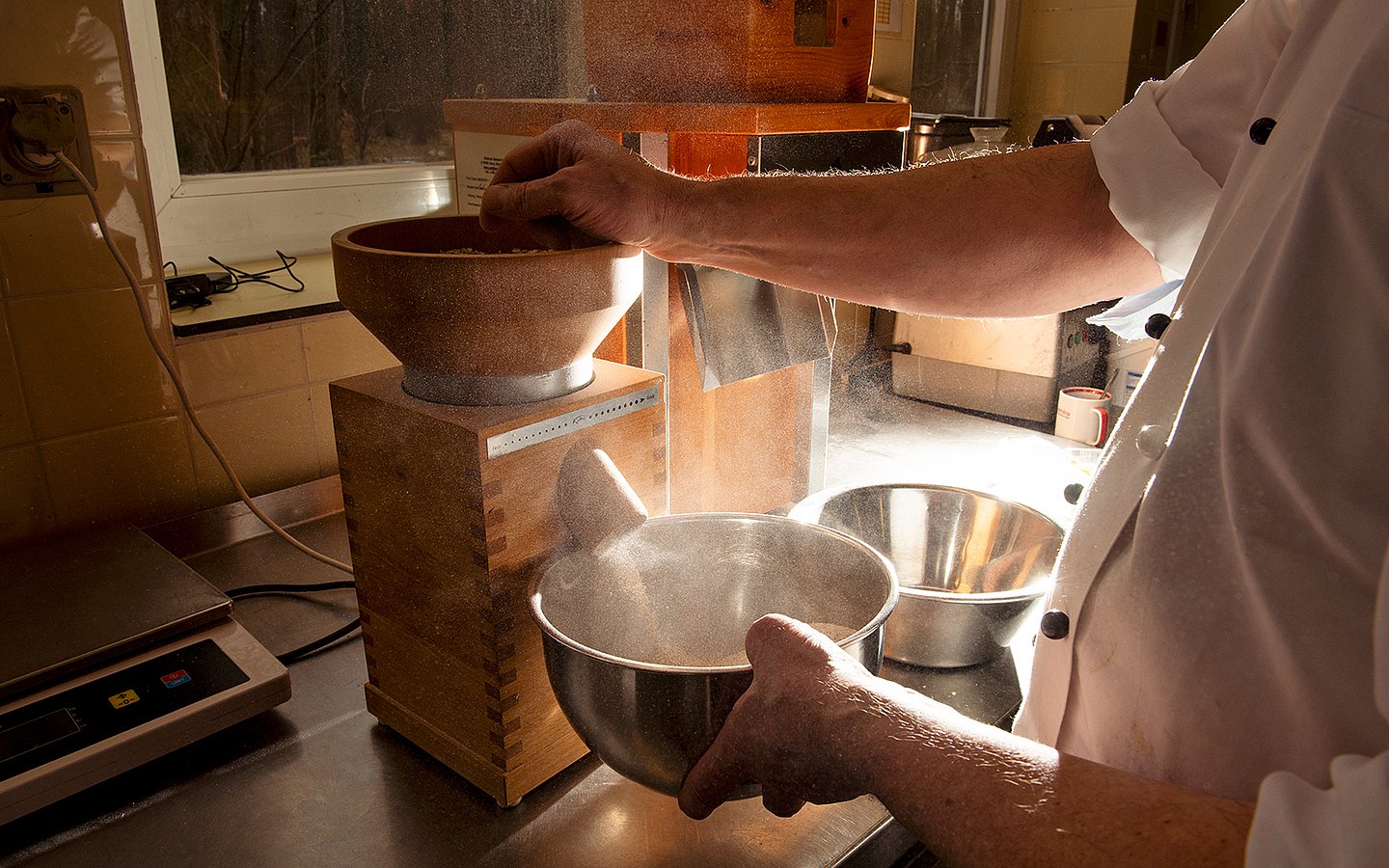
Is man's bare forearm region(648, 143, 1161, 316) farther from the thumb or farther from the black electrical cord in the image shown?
the black electrical cord

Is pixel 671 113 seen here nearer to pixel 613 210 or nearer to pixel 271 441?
pixel 613 210

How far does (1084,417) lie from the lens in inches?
62.2

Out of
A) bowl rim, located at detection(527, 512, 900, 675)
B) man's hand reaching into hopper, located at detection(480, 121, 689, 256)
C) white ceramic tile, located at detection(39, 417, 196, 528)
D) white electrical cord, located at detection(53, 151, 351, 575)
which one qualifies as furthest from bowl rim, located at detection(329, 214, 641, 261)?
white ceramic tile, located at detection(39, 417, 196, 528)

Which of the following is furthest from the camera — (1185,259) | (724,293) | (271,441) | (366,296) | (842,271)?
(271,441)

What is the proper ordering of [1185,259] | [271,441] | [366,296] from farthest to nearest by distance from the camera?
[271,441] → [1185,259] → [366,296]

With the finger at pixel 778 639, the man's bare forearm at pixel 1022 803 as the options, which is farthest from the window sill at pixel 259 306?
the man's bare forearm at pixel 1022 803

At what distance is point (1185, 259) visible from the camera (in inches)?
31.7

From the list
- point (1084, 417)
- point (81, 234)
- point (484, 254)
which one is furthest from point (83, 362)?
point (1084, 417)

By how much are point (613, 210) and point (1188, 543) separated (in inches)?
19.5

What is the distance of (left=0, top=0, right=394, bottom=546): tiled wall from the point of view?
1010 millimetres

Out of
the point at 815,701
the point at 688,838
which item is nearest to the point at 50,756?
the point at 688,838

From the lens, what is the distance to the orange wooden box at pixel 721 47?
102 centimetres

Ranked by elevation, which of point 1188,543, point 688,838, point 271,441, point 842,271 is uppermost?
point 842,271

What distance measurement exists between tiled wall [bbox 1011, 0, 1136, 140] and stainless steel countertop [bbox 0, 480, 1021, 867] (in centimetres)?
211
